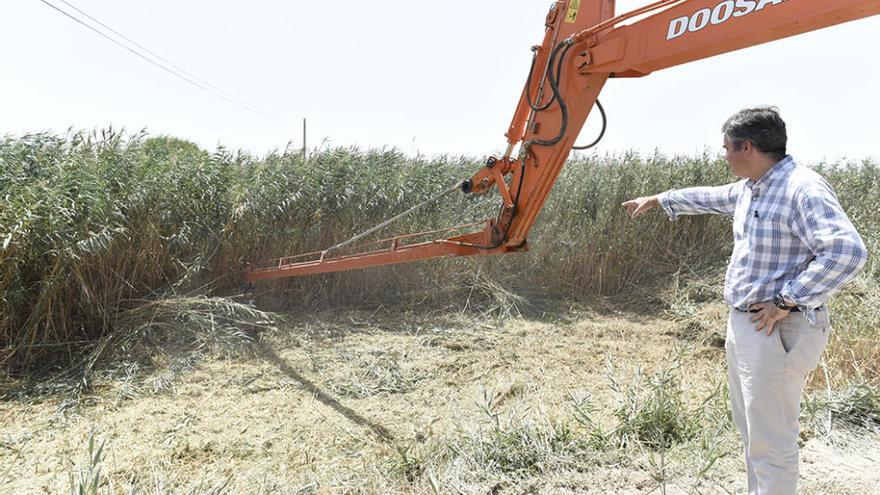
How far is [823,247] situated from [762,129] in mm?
479

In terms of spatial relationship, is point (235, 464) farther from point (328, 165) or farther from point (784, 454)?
point (328, 165)

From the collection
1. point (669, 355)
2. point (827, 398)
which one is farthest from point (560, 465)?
point (669, 355)

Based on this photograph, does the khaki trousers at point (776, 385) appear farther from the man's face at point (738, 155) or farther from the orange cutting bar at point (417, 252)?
the orange cutting bar at point (417, 252)

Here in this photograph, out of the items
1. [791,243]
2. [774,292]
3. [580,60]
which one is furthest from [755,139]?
[580,60]

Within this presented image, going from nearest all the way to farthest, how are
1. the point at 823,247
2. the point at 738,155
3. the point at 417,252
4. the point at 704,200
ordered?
1. the point at 823,247
2. the point at 738,155
3. the point at 704,200
4. the point at 417,252

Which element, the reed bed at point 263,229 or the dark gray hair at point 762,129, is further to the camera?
the reed bed at point 263,229

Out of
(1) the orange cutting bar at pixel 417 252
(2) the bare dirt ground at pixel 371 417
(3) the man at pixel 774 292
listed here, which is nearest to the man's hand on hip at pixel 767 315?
(3) the man at pixel 774 292

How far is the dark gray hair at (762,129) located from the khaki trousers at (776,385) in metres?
0.61

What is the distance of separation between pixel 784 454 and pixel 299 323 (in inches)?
182

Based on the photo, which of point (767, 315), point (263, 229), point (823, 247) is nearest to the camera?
point (823, 247)

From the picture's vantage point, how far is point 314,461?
3.20 m

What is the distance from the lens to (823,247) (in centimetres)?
177

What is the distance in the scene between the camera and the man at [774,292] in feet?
6.14

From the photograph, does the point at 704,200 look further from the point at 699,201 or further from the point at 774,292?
the point at 774,292
